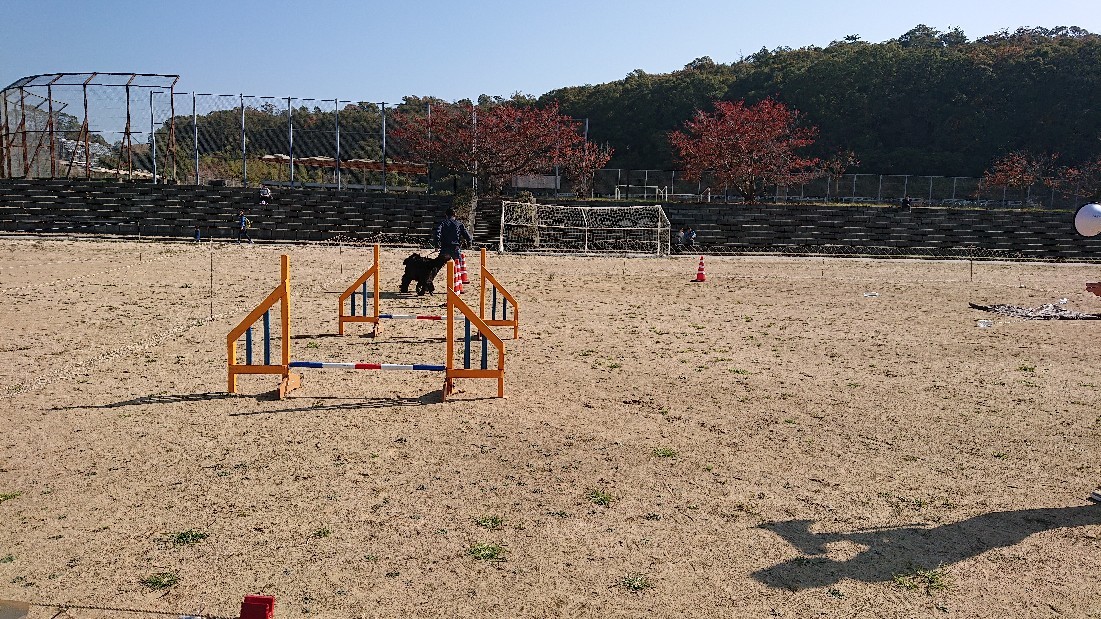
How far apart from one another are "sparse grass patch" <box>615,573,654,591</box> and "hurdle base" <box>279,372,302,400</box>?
4.86 meters

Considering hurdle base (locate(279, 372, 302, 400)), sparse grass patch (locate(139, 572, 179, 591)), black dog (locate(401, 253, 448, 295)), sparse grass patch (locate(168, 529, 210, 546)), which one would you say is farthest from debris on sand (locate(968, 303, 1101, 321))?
sparse grass patch (locate(139, 572, 179, 591))

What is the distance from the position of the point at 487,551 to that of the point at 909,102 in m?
63.1

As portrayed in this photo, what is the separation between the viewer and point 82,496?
566 cm

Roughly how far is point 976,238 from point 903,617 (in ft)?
112

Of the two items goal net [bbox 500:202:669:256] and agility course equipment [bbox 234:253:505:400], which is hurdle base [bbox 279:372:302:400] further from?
goal net [bbox 500:202:669:256]

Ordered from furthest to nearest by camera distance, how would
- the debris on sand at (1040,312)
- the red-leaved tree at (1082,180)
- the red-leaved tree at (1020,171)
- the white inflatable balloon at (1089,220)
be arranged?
the red-leaved tree at (1082,180), the red-leaved tree at (1020,171), the debris on sand at (1040,312), the white inflatable balloon at (1089,220)

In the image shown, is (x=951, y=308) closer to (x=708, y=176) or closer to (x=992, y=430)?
(x=992, y=430)

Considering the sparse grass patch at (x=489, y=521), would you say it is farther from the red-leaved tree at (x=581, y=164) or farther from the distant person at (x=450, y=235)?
the red-leaved tree at (x=581, y=164)

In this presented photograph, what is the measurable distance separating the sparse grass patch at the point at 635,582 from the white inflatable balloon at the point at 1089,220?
4.04 meters

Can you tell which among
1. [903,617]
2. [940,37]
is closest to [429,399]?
[903,617]

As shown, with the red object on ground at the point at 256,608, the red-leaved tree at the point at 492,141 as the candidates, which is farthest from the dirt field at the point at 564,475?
the red-leaved tree at the point at 492,141

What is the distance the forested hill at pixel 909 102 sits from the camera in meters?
56.2

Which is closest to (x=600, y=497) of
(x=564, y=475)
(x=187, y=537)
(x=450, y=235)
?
(x=564, y=475)

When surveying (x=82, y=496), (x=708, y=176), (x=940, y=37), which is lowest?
(x=82, y=496)
